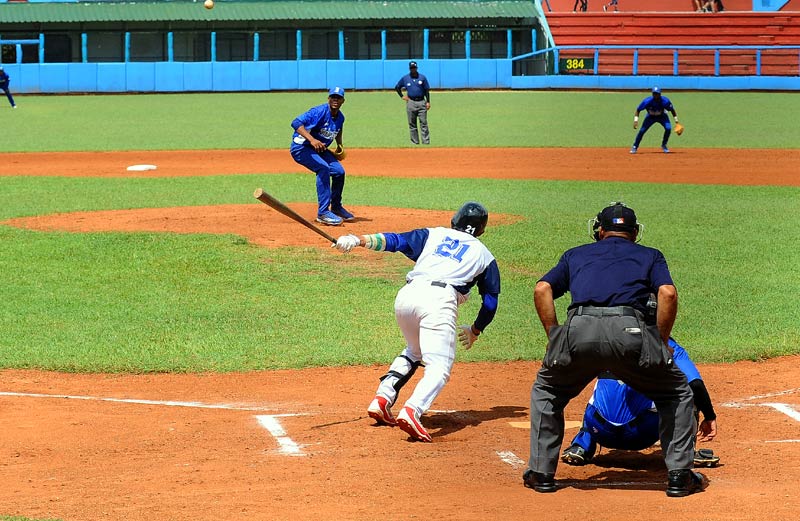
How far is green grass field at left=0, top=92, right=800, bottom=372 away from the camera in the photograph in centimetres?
1093

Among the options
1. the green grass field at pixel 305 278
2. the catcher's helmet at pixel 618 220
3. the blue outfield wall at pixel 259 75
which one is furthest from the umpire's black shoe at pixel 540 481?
the blue outfield wall at pixel 259 75

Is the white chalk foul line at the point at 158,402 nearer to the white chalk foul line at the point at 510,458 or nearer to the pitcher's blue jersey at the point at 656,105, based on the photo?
the white chalk foul line at the point at 510,458

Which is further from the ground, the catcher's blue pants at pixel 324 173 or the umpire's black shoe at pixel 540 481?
the catcher's blue pants at pixel 324 173

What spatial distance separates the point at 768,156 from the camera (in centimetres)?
2750

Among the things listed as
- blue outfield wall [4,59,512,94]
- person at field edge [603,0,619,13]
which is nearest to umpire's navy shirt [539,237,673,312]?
blue outfield wall [4,59,512,94]

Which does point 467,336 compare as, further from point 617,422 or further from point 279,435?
point 279,435

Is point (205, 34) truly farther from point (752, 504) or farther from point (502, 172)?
point (752, 504)

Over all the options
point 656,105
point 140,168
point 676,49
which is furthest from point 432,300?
point 676,49

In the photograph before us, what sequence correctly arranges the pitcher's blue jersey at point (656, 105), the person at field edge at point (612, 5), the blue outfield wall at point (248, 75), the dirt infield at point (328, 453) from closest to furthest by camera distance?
the dirt infield at point (328, 453) < the pitcher's blue jersey at point (656, 105) < the blue outfield wall at point (248, 75) < the person at field edge at point (612, 5)

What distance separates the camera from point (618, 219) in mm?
6652

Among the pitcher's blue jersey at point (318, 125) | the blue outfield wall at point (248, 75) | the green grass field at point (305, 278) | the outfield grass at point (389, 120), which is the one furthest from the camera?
the blue outfield wall at point (248, 75)

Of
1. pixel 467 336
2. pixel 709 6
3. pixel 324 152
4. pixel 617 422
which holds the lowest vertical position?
pixel 617 422

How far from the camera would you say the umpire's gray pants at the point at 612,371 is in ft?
20.4

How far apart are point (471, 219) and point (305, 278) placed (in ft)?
20.6
